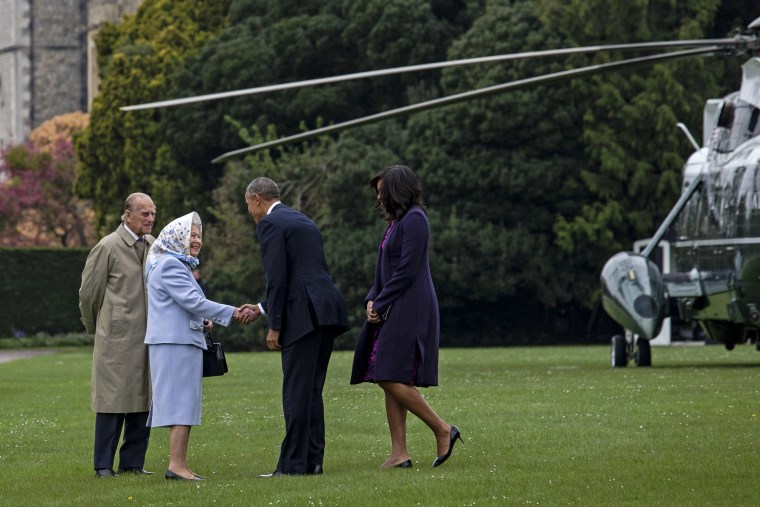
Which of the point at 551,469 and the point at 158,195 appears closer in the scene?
the point at 551,469

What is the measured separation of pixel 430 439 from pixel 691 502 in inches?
158

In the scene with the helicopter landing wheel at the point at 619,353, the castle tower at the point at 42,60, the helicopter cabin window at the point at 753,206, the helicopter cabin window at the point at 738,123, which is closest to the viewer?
the helicopter cabin window at the point at 753,206

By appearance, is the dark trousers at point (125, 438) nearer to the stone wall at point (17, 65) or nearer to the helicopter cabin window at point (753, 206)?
the helicopter cabin window at point (753, 206)

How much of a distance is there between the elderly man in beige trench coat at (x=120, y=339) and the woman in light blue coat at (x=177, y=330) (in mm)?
285

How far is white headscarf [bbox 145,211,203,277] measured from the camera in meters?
9.94

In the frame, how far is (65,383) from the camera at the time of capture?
891 inches

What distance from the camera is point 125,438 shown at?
10.4 meters

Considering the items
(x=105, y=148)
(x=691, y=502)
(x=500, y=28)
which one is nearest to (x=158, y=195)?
(x=105, y=148)

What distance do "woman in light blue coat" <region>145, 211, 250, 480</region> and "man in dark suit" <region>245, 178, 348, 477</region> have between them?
296 millimetres

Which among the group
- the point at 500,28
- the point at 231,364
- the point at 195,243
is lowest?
the point at 231,364

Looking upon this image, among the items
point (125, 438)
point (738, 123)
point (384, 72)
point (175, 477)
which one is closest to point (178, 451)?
point (175, 477)

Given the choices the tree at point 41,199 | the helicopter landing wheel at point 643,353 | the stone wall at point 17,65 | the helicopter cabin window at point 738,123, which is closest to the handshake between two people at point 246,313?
the helicopter cabin window at point 738,123

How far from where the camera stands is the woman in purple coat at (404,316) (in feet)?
32.4

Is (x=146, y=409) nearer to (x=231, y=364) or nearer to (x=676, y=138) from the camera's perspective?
(x=231, y=364)
